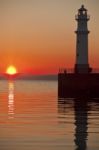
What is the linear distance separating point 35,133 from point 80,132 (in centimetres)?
216

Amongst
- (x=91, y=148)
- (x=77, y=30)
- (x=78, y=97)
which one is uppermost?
(x=77, y=30)

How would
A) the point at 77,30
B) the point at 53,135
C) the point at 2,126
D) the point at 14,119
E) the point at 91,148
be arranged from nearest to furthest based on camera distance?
the point at 91,148
the point at 53,135
the point at 2,126
the point at 14,119
the point at 77,30

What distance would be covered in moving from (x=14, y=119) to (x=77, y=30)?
2901 centimetres

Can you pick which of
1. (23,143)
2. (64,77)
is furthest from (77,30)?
(23,143)

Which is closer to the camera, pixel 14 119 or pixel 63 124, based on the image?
pixel 63 124

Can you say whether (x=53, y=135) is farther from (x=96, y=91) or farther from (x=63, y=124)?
(x=96, y=91)

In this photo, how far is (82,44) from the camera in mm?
56750

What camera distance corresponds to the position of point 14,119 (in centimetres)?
2975

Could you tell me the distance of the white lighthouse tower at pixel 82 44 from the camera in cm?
5628

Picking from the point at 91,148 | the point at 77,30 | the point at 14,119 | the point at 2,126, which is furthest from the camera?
the point at 77,30

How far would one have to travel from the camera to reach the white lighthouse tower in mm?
56281

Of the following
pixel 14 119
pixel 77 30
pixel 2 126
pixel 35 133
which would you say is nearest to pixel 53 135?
pixel 35 133

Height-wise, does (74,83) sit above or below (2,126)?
above

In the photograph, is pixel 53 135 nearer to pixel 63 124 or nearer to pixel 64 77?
pixel 63 124
